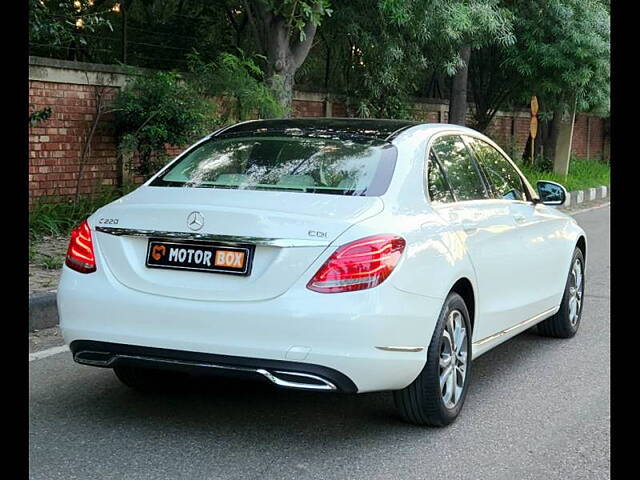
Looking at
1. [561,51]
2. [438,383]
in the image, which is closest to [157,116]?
[438,383]

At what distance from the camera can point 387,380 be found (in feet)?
14.1

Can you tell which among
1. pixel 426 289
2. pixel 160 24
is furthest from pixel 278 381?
pixel 160 24

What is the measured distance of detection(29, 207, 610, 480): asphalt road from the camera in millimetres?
4172

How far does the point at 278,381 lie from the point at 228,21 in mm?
12579

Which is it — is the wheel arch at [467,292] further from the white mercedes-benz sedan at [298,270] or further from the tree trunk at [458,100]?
the tree trunk at [458,100]

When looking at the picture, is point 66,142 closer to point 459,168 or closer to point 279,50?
point 279,50

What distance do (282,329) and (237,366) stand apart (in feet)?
0.91

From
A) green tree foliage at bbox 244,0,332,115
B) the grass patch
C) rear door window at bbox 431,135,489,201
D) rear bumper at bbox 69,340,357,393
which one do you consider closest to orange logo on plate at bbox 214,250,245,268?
rear bumper at bbox 69,340,357,393

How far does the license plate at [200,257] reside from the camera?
422 cm

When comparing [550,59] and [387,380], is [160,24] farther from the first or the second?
[387,380]

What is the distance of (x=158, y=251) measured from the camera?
438 centimetres

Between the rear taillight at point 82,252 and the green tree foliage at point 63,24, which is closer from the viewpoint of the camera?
the rear taillight at point 82,252

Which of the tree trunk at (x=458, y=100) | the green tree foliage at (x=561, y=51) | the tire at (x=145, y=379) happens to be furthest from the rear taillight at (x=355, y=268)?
the tree trunk at (x=458, y=100)

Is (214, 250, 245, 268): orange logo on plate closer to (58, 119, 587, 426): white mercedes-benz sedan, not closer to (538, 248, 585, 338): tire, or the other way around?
(58, 119, 587, 426): white mercedes-benz sedan
